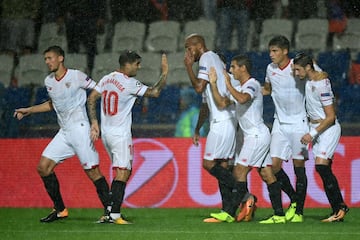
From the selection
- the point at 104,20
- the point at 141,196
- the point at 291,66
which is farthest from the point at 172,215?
the point at 104,20

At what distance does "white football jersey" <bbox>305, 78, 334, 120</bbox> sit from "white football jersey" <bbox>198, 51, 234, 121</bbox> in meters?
0.79

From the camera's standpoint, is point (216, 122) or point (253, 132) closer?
point (253, 132)

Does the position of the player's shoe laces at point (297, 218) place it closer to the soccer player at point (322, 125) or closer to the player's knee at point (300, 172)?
the soccer player at point (322, 125)

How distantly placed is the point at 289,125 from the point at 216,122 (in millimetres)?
727

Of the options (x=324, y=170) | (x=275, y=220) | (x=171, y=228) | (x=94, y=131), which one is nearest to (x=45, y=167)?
(x=94, y=131)

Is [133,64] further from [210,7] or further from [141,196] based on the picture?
[210,7]

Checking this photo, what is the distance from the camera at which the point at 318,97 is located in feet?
33.2

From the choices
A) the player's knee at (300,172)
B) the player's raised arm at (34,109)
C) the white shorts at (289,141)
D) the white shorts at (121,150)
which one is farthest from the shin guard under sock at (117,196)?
the player's knee at (300,172)

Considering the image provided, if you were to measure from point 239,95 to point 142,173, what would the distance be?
289 centimetres

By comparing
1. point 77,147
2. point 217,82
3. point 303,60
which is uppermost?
point 303,60

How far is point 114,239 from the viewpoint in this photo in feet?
28.5

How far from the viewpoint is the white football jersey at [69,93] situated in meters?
10.7

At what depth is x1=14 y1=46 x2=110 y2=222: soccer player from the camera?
10625 millimetres

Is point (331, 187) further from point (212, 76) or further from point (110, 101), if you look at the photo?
point (110, 101)
